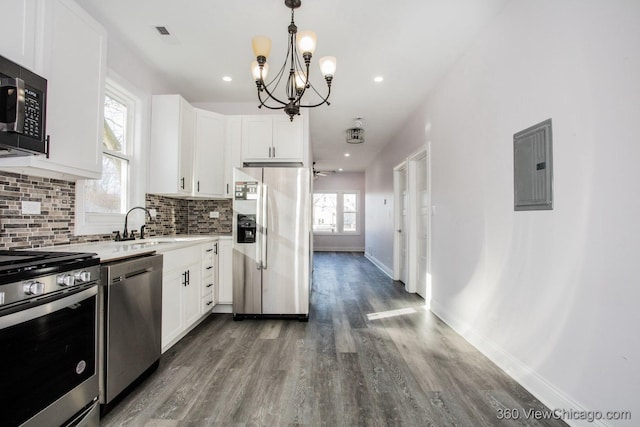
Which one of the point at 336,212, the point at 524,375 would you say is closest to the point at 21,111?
the point at 524,375

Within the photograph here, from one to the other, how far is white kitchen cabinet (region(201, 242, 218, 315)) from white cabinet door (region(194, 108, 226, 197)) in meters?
0.71

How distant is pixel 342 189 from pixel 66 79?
8824 mm

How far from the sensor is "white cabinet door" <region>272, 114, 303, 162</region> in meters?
3.78

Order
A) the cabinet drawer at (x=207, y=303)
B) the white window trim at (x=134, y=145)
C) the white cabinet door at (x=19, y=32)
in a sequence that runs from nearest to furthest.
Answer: the white cabinet door at (x=19, y=32) → the white window trim at (x=134, y=145) → the cabinet drawer at (x=207, y=303)

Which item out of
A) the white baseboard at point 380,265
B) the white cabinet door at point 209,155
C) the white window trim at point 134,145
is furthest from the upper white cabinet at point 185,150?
the white baseboard at point 380,265

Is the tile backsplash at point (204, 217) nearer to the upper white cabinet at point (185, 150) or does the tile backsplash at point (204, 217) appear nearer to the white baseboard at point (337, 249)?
the upper white cabinet at point (185, 150)

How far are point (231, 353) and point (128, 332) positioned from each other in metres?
0.92

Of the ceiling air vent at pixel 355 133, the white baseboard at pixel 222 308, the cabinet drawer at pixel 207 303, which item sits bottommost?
the white baseboard at pixel 222 308

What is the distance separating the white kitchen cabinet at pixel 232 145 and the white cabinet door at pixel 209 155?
0.05 m

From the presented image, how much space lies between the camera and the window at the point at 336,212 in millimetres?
10352

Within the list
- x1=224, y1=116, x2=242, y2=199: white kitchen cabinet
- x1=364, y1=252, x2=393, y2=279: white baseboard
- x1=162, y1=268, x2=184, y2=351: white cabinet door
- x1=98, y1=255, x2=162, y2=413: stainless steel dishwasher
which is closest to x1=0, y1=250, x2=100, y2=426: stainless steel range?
x1=98, y1=255, x2=162, y2=413: stainless steel dishwasher

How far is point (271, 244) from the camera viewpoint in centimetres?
340

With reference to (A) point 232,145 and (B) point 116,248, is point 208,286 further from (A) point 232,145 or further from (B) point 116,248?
(A) point 232,145

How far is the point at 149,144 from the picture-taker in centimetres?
329
